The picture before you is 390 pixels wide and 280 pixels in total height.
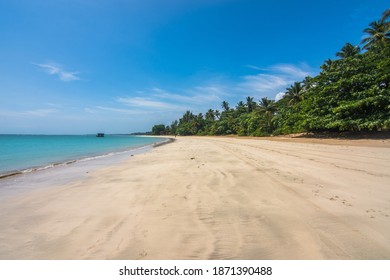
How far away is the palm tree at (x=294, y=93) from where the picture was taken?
168 feet

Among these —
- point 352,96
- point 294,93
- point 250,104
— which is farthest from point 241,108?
point 352,96

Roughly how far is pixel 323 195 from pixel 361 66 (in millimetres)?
25222

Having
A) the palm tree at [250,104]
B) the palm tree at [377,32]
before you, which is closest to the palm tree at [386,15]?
the palm tree at [377,32]

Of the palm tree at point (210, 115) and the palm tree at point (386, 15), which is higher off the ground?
the palm tree at point (386, 15)

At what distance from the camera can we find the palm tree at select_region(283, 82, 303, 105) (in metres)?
51.2

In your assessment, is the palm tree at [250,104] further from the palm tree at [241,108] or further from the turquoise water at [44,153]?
the turquoise water at [44,153]

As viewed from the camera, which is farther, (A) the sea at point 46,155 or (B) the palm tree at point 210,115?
(B) the palm tree at point 210,115

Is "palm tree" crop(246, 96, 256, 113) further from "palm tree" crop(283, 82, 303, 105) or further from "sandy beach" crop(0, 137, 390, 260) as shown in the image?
"sandy beach" crop(0, 137, 390, 260)

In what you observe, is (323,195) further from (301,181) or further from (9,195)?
(9,195)

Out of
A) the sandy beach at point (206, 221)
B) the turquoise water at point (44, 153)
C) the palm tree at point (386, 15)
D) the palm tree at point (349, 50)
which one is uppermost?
the palm tree at point (386, 15)

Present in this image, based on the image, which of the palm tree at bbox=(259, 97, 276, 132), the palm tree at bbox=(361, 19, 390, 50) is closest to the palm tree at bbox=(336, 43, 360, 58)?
the palm tree at bbox=(361, 19, 390, 50)

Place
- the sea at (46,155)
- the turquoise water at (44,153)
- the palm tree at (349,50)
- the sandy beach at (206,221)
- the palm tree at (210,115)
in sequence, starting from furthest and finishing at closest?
the palm tree at (210,115), the palm tree at (349,50), the turquoise water at (44,153), the sea at (46,155), the sandy beach at (206,221)

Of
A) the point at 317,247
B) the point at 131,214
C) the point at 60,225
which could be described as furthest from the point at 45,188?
the point at 317,247

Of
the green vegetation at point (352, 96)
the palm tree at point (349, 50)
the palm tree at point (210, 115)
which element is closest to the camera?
the green vegetation at point (352, 96)
